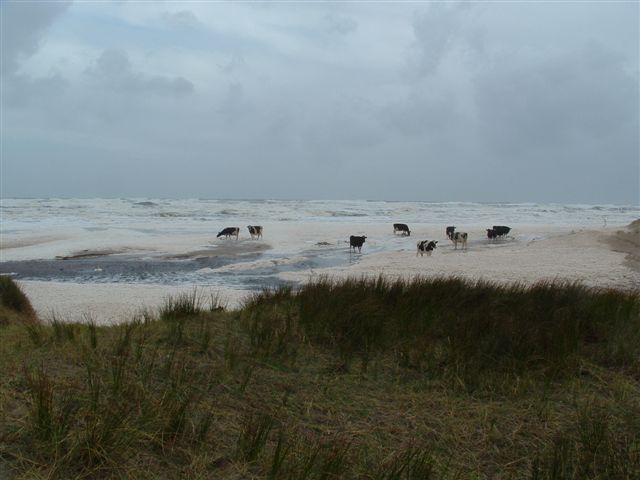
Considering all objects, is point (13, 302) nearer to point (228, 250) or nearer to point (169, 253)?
point (169, 253)

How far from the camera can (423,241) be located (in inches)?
873

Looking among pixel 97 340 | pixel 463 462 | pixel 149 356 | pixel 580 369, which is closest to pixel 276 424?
pixel 463 462

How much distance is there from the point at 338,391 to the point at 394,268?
1314 cm

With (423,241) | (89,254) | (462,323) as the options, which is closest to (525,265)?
(423,241)

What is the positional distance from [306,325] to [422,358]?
147 centimetres

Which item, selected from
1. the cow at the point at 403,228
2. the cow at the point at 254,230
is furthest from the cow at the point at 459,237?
the cow at the point at 254,230

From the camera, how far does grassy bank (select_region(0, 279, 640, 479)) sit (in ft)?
10.4

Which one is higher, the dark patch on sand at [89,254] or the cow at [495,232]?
the cow at [495,232]

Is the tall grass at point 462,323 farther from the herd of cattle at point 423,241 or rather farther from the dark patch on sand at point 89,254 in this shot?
the dark patch on sand at point 89,254

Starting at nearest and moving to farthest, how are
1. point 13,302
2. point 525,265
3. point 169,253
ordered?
point 13,302
point 525,265
point 169,253

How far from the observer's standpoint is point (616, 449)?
3.48m

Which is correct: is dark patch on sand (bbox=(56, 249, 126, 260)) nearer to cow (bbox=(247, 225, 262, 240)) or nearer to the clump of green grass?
cow (bbox=(247, 225, 262, 240))

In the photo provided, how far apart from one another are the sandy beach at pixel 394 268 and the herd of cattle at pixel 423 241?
19.3 inches

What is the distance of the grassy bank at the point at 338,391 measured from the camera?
318 cm
